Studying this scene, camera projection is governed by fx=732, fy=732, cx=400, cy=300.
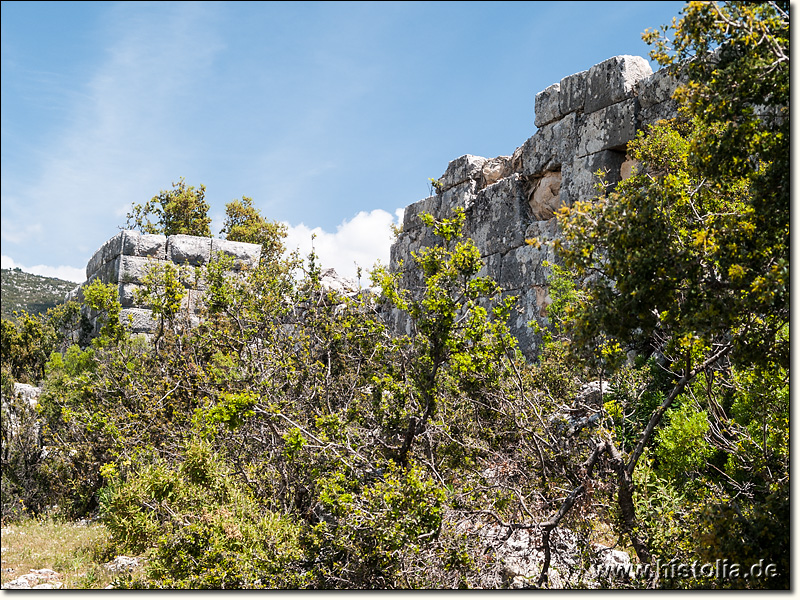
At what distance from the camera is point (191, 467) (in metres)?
6.39

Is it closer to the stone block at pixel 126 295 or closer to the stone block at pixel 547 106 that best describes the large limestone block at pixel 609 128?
the stone block at pixel 547 106

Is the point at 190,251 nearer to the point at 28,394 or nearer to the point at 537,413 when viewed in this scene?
the point at 28,394

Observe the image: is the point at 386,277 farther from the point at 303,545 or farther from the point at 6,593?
the point at 6,593

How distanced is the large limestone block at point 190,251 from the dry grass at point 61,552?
4.49 meters

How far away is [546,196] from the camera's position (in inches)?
426

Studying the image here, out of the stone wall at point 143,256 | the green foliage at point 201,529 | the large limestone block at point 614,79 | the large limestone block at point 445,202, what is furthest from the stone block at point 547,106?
the green foliage at point 201,529

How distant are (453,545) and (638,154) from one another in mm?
5322

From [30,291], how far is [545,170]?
41473mm

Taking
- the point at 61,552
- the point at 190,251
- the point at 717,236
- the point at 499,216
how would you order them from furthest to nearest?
the point at 190,251 → the point at 499,216 → the point at 61,552 → the point at 717,236

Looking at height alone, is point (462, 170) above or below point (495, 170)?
above

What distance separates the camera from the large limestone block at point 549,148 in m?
10.3

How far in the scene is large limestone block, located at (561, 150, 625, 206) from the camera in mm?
9742

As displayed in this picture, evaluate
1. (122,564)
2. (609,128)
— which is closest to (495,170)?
(609,128)

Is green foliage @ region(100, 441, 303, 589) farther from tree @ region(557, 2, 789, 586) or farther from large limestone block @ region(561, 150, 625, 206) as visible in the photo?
large limestone block @ region(561, 150, 625, 206)
